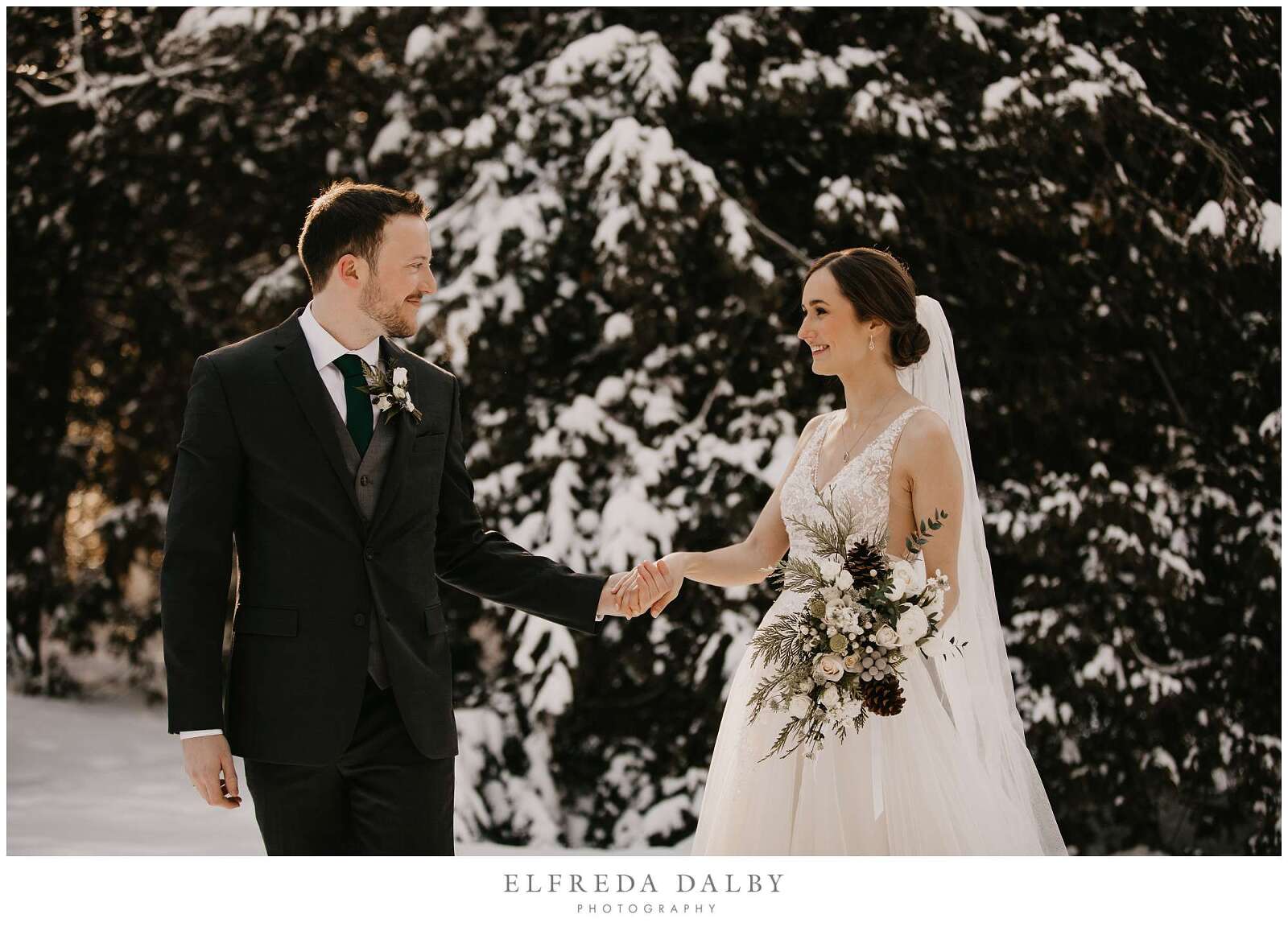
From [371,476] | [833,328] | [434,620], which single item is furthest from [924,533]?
[371,476]

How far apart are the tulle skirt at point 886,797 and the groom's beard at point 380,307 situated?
1.41 m

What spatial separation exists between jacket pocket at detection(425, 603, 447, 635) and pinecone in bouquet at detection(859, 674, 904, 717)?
98cm

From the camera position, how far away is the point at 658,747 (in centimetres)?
574

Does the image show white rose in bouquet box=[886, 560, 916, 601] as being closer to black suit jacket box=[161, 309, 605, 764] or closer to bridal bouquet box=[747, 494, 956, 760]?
bridal bouquet box=[747, 494, 956, 760]

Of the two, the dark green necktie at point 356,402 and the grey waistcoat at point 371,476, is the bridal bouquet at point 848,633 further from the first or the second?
the dark green necktie at point 356,402

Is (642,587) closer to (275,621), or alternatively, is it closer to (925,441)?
(925,441)

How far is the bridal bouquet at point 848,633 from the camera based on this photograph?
8.66 ft

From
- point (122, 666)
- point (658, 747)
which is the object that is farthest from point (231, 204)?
point (658, 747)

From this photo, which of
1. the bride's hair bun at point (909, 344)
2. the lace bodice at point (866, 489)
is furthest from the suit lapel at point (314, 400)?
the bride's hair bun at point (909, 344)

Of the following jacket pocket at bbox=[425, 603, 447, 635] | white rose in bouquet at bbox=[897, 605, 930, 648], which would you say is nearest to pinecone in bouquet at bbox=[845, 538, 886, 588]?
white rose in bouquet at bbox=[897, 605, 930, 648]

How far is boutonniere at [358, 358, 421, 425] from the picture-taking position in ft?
8.29

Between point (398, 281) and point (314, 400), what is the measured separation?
0.34 metres
